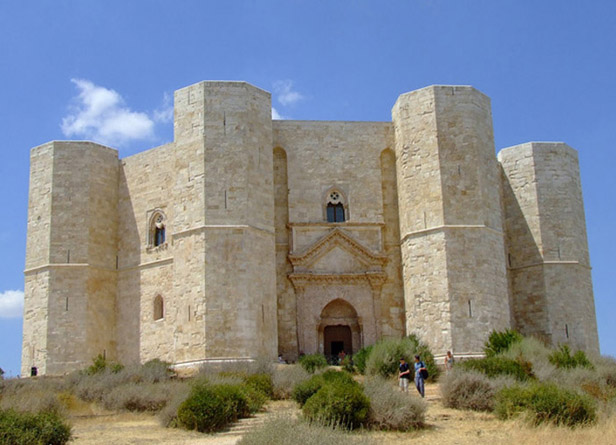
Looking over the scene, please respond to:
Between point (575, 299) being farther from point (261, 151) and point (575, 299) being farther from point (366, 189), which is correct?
point (261, 151)

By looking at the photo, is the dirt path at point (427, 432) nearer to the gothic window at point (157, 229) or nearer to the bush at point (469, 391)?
the bush at point (469, 391)

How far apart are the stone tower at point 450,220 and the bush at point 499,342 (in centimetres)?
46

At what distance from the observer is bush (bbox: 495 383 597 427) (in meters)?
13.0

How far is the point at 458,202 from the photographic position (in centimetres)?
2244

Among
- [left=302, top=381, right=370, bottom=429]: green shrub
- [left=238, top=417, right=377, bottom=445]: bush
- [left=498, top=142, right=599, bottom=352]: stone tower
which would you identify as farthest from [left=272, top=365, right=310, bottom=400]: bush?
[left=498, top=142, right=599, bottom=352]: stone tower

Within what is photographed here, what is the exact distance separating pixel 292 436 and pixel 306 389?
5.26 meters

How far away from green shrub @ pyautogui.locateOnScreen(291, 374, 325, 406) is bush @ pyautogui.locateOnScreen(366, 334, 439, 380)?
3.60m

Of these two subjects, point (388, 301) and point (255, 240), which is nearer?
point (255, 240)

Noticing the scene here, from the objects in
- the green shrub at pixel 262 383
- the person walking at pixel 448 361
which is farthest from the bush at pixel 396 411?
the person walking at pixel 448 361

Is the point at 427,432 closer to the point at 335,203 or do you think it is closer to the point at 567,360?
the point at 567,360

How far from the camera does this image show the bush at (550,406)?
13.0 metres

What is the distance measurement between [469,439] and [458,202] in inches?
432

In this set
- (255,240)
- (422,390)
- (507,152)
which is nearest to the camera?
(422,390)

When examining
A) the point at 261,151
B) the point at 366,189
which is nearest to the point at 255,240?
the point at 261,151
